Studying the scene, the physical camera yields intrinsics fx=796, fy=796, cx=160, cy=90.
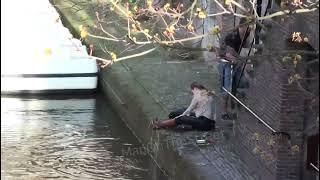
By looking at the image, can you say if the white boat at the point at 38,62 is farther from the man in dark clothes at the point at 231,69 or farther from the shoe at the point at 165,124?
the man in dark clothes at the point at 231,69

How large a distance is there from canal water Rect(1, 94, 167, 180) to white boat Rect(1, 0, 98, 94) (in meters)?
0.33

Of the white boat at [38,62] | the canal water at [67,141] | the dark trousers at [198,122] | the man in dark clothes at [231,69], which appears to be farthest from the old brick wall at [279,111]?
the white boat at [38,62]

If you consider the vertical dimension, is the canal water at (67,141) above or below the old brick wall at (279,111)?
below

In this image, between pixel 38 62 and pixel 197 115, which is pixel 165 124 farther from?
pixel 38 62

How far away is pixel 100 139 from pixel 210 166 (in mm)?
4380

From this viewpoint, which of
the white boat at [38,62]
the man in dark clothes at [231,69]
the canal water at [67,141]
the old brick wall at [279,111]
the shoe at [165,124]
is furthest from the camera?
the white boat at [38,62]

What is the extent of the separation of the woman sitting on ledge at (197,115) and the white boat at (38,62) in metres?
5.82

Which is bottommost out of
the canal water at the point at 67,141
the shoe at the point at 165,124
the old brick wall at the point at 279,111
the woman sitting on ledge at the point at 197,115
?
the canal water at the point at 67,141

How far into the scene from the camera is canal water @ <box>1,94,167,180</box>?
12961mm

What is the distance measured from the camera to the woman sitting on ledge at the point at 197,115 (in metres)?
13.1

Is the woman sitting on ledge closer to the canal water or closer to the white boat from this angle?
the canal water

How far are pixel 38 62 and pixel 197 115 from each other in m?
6.52

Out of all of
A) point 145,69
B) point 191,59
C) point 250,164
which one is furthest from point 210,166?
point 191,59

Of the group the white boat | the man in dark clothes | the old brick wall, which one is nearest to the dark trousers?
the man in dark clothes
